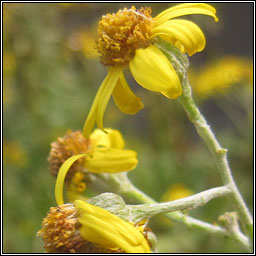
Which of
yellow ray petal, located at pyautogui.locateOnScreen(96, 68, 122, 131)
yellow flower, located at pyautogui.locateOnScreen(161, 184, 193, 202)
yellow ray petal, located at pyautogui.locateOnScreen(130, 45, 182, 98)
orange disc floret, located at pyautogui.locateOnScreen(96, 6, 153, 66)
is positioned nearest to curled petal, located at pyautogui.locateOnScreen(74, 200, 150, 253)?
yellow ray petal, located at pyautogui.locateOnScreen(96, 68, 122, 131)

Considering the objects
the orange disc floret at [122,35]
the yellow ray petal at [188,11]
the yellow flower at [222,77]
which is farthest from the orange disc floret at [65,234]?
the yellow flower at [222,77]

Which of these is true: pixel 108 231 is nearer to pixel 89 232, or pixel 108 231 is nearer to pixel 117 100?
pixel 89 232

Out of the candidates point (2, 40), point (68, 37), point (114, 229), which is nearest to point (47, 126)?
point (2, 40)

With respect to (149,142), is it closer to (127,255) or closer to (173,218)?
(173,218)

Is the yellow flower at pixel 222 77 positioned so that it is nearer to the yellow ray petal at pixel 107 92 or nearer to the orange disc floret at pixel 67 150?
the orange disc floret at pixel 67 150

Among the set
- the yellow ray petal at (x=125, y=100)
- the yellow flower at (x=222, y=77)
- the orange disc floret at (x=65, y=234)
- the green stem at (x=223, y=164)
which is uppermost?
the yellow flower at (x=222, y=77)

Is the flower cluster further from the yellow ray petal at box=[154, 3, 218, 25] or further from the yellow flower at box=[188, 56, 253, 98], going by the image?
the yellow flower at box=[188, 56, 253, 98]

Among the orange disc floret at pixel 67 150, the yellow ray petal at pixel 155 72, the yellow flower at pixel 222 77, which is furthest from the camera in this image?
the yellow flower at pixel 222 77
